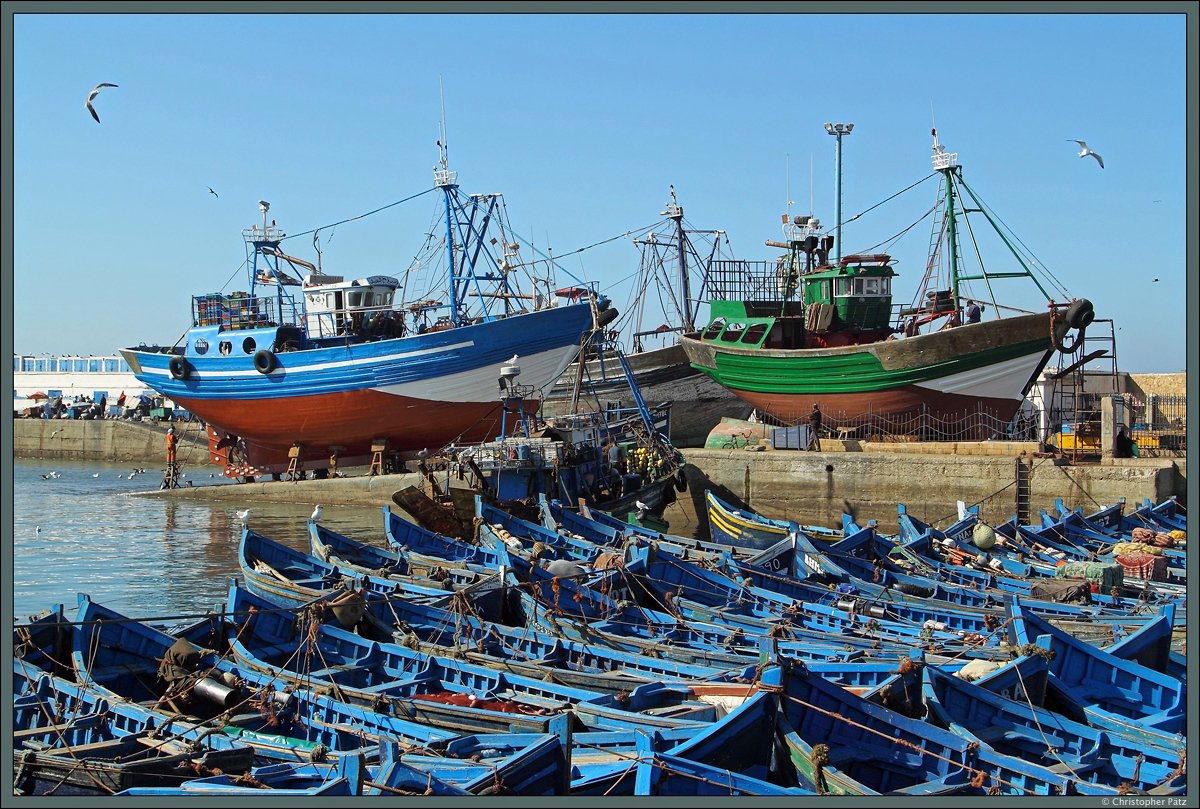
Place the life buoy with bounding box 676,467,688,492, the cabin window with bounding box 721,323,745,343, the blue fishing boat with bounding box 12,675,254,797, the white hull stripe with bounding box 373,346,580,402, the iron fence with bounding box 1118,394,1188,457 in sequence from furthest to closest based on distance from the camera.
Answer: the cabin window with bounding box 721,323,745,343 → the white hull stripe with bounding box 373,346,580,402 → the life buoy with bounding box 676,467,688,492 → the iron fence with bounding box 1118,394,1188,457 → the blue fishing boat with bounding box 12,675,254,797

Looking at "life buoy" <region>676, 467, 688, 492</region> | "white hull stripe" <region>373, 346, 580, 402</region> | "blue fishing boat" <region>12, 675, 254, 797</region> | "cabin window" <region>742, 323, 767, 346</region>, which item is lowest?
"blue fishing boat" <region>12, 675, 254, 797</region>

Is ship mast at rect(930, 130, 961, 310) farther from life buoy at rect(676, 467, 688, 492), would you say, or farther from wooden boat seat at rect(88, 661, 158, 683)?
wooden boat seat at rect(88, 661, 158, 683)

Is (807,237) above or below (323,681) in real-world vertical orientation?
above

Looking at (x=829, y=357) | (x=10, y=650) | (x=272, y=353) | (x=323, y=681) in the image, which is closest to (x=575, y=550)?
(x=323, y=681)

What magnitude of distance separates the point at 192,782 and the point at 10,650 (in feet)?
8.02

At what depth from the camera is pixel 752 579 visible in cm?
1778

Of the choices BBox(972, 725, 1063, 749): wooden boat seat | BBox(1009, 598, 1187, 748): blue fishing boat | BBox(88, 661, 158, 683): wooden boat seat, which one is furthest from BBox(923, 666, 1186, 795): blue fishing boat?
BBox(88, 661, 158, 683): wooden boat seat

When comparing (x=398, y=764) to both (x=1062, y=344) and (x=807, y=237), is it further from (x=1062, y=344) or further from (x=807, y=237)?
(x=807, y=237)

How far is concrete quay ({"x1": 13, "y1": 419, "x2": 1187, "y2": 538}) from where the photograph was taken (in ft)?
88.5

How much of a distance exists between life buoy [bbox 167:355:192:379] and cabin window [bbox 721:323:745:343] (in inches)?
823

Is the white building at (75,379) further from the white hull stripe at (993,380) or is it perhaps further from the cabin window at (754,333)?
the white hull stripe at (993,380)

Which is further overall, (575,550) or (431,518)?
(431,518)

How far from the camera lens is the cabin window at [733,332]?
40156 millimetres

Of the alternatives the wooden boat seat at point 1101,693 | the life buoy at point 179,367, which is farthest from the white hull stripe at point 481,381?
the wooden boat seat at point 1101,693
